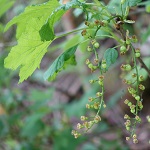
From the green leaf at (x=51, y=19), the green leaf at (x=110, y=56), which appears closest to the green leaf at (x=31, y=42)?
the green leaf at (x=51, y=19)

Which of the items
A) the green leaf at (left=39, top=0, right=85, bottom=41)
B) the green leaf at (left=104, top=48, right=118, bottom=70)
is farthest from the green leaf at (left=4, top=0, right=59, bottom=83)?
the green leaf at (left=104, top=48, right=118, bottom=70)

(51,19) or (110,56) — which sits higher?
(51,19)

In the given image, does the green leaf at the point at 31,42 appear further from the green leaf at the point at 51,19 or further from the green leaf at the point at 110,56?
the green leaf at the point at 110,56

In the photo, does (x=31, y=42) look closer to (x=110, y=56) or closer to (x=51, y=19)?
(x=51, y=19)

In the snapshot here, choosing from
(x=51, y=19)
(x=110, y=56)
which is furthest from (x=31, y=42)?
(x=110, y=56)

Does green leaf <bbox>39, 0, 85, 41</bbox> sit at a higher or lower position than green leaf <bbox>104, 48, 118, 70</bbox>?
higher

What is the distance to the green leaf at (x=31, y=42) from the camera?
0.80 metres

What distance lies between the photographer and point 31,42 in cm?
81

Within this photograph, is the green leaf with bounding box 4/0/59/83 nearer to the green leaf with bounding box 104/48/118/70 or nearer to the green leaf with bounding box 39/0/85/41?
the green leaf with bounding box 39/0/85/41

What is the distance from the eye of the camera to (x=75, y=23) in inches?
105

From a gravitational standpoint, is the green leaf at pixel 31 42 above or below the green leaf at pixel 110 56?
above

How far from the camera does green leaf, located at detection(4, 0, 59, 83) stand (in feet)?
2.61

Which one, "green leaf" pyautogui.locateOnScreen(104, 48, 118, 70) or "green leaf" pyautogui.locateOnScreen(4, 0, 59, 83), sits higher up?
"green leaf" pyautogui.locateOnScreen(4, 0, 59, 83)

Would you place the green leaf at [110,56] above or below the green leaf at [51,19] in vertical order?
below
